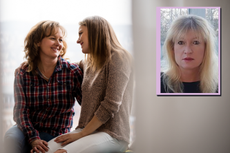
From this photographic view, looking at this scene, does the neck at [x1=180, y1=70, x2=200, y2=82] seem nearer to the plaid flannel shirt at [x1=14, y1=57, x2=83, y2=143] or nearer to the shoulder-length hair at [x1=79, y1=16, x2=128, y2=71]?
the shoulder-length hair at [x1=79, y1=16, x2=128, y2=71]

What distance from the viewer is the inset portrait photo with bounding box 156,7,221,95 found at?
165 cm

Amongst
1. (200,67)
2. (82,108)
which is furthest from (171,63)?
(82,108)

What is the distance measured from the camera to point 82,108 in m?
1.58

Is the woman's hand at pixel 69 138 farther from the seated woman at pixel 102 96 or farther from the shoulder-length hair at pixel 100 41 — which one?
the shoulder-length hair at pixel 100 41

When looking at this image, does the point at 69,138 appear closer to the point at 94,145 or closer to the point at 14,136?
the point at 94,145

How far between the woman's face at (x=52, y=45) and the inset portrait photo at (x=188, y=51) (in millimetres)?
679

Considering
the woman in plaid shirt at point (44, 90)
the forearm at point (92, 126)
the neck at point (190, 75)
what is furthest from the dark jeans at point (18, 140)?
the neck at point (190, 75)

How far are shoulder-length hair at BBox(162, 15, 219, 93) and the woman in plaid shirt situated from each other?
621mm

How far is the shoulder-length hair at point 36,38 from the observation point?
5.23 ft

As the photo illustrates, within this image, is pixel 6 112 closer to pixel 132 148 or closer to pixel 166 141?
pixel 132 148

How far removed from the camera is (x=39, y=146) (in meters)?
1.53

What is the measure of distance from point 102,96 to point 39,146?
515mm

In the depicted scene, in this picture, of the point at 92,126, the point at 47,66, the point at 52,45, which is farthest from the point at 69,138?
the point at 52,45

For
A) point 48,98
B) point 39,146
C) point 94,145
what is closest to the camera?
point 94,145
